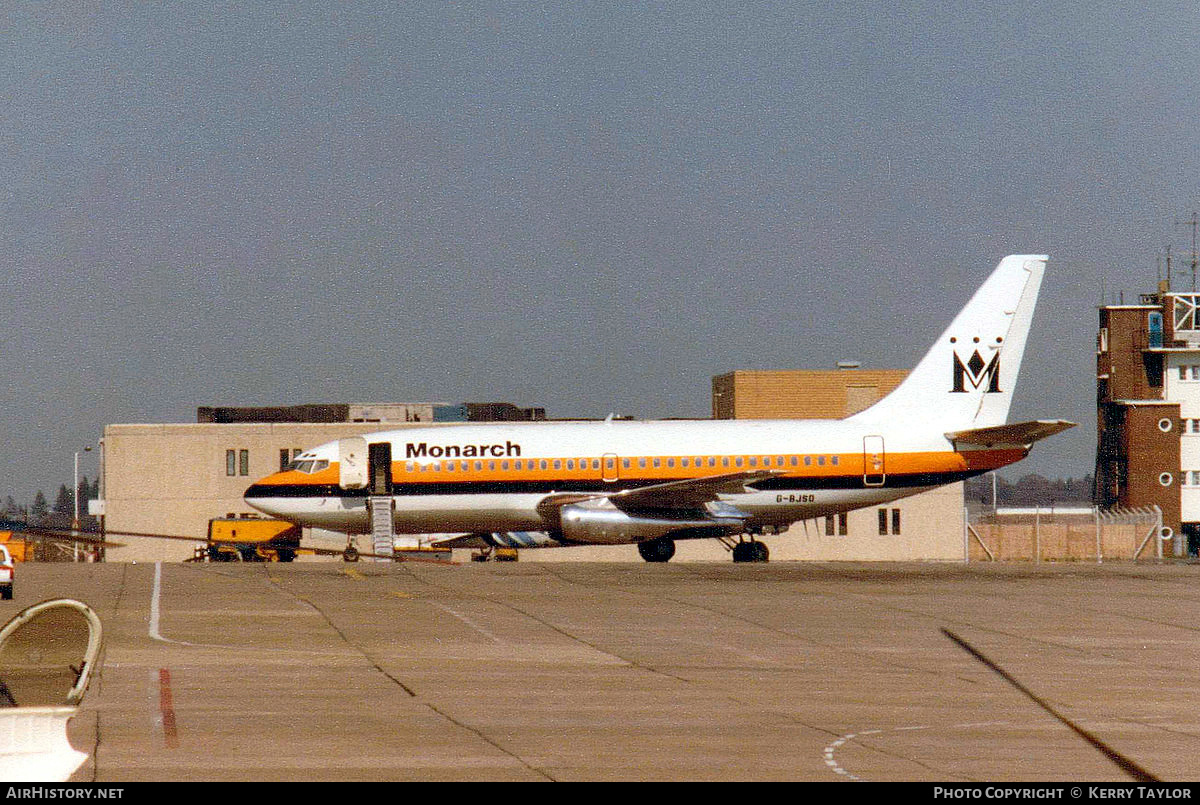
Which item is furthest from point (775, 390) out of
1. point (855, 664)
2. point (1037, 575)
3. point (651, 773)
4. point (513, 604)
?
point (651, 773)

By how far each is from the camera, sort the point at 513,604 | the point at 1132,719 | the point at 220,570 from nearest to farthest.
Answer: the point at 1132,719
the point at 513,604
the point at 220,570

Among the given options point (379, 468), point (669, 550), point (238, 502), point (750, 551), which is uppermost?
point (379, 468)

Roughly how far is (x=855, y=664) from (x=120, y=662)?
10197 mm

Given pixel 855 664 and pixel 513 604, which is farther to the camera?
pixel 513 604

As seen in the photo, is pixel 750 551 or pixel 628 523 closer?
pixel 628 523

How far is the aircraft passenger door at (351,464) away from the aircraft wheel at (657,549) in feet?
29.4

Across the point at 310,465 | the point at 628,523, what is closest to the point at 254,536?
the point at 310,465

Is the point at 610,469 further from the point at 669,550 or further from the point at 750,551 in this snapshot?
the point at 750,551

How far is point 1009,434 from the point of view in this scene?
46812 mm

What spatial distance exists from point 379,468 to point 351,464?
2.87ft

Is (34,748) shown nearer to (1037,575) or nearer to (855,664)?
(855,664)

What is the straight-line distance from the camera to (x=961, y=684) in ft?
66.7

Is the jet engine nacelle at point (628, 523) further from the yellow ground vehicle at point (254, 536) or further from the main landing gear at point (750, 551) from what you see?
the yellow ground vehicle at point (254, 536)

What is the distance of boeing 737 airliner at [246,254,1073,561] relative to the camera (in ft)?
155
